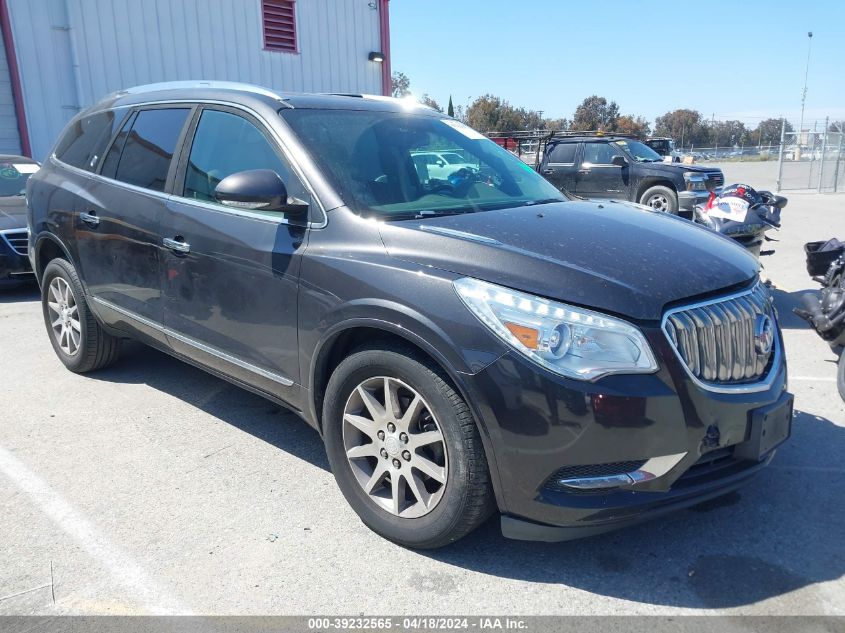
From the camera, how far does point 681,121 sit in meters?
77.2

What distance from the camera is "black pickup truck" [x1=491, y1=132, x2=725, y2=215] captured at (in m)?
13.7

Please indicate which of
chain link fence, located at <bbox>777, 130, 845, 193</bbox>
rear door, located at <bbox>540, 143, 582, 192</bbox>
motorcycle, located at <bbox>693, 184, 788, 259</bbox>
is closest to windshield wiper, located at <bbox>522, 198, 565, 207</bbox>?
motorcycle, located at <bbox>693, 184, 788, 259</bbox>

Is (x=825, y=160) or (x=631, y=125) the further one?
(x=631, y=125)

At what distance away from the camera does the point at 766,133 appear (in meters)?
69.8

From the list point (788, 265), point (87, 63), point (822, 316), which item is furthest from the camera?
point (87, 63)

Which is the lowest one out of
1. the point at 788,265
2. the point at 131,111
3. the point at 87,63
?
the point at 788,265

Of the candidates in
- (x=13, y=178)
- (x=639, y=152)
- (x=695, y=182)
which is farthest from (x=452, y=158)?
(x=639, y=152)

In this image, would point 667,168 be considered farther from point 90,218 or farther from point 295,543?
point 295,543

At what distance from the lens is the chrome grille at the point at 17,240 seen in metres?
7.56

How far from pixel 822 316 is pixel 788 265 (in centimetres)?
483

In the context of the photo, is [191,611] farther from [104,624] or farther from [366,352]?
[366,352]

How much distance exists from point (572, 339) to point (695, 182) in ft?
40.9

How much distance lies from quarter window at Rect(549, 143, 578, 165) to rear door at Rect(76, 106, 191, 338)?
38.6 ft

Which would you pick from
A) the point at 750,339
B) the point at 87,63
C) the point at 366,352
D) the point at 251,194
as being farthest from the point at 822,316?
the point at 87,63
